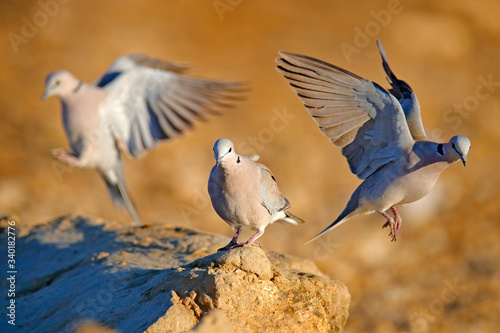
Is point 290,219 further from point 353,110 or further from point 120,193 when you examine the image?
point 120,193

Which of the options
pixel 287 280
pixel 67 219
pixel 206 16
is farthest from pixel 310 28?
pixel 287 280

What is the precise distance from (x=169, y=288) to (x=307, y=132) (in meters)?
9.33

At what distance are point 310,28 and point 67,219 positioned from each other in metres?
10.2

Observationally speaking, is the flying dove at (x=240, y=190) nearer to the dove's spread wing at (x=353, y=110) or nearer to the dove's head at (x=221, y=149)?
the dove's head at (x=221, y=149)

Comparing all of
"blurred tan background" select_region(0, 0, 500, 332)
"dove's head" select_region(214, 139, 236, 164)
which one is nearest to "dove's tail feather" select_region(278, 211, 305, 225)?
Result: "dove's head" select_region(214, 139, 236, 164)

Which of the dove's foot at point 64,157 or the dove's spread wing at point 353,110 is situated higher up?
the dove's foot at point 64,157

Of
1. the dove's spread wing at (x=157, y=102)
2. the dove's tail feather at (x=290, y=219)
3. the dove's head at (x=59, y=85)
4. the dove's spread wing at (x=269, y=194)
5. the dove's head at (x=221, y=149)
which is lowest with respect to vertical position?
the dove's tail feather at (x=290, y=219)

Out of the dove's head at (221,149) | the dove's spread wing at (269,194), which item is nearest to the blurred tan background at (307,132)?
the dove's spread wing at (269,194)

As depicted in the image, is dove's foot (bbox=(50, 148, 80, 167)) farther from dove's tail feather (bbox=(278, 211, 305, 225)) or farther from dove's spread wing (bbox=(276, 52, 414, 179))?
dove's spread wing (bbox=(276, 52, 414, 179))

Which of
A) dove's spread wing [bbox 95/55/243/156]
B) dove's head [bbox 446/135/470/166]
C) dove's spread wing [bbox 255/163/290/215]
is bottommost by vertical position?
dove's head [bbox 446/135/470/166]

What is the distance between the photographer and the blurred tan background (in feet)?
35.7

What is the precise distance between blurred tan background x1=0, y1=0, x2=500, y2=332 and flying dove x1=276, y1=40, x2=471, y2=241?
5.04 meters

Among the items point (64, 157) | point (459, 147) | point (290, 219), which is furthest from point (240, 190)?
point (64, 157)

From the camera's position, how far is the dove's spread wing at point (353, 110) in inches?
200
